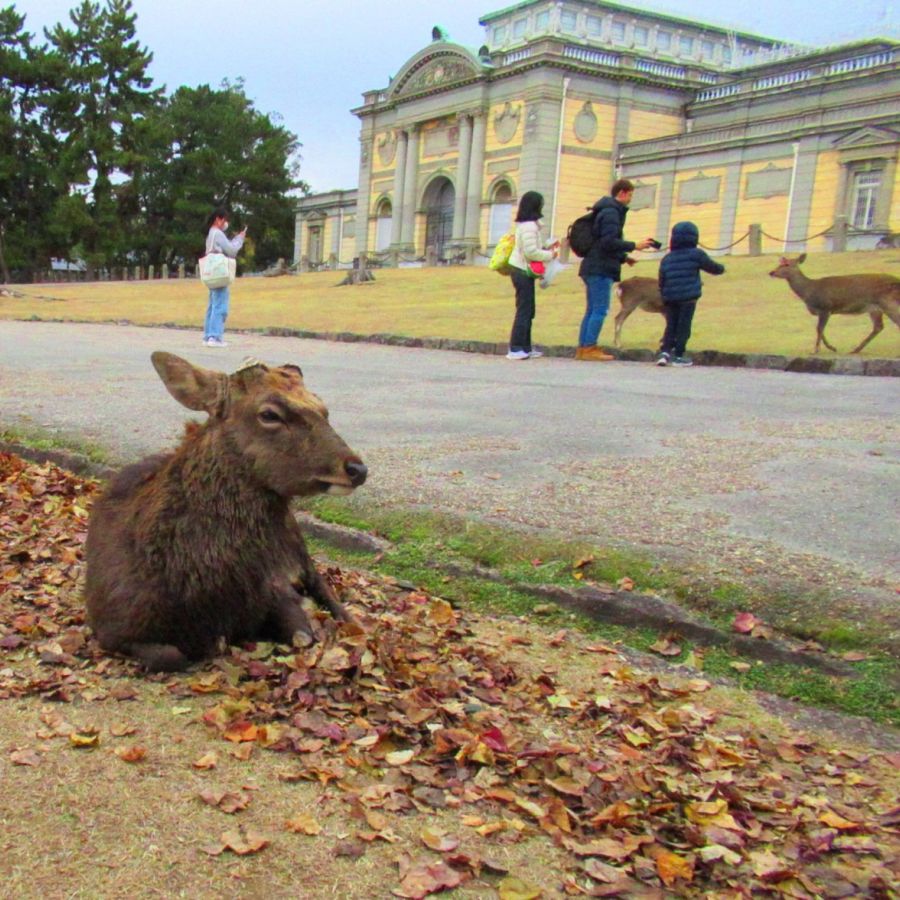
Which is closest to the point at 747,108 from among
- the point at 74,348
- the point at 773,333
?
the point at 773,333

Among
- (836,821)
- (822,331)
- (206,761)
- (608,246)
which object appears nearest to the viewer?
(836,821)

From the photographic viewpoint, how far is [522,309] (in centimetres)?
1366

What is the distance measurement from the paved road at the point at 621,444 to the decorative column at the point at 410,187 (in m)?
50.3

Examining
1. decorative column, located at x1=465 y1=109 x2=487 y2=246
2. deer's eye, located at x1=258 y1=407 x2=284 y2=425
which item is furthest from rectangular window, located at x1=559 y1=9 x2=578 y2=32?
deer's eye, located at x1=258 y1=407 x2=284 y2=425

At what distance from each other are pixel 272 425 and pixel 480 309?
21866 mm

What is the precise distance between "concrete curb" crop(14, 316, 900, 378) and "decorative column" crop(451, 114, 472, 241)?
127ft

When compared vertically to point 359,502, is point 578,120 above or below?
above

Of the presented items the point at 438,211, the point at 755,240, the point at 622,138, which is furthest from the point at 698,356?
the point at 438,211

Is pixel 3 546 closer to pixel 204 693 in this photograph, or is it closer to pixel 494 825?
pixel 204 693

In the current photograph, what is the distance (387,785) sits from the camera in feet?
8.78

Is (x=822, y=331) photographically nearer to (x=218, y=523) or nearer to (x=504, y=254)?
(x=504, y=254)

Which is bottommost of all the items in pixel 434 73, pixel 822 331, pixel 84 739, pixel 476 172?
pixel 84 739

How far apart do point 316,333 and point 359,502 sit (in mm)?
14476

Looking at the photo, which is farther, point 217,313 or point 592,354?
point 217,313
